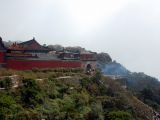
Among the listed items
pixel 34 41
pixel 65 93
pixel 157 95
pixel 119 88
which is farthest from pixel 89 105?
pixel 157 95

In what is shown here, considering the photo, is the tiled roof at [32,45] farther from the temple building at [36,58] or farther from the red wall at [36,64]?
the red wall at [36,64]

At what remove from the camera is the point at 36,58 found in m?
43.8

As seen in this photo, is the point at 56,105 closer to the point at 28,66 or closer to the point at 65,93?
the point at 65,93

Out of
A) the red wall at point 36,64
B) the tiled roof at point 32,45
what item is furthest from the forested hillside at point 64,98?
the tiled roof at point 32,45

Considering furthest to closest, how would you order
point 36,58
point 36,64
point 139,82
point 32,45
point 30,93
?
point 139,82
point 32,45
point 36,58
point 36,64
point 30,93

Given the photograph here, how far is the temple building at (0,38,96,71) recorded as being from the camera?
41.9 m

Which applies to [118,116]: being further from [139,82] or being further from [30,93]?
[139,82]

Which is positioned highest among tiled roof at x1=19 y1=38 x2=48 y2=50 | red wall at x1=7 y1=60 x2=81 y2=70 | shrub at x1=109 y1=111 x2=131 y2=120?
tiled roof at x1=19 y1=38 x2=48 y2=50

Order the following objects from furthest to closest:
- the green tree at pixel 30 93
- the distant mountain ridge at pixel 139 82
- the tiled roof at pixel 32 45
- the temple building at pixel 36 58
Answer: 1. the distant mountain ridge at pixel 139 82
2. the tiled roof at pixel 32 45
3. the temple building at pixel 36 58
4. the green tree at pixel 30 93

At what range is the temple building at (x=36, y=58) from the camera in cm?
4188

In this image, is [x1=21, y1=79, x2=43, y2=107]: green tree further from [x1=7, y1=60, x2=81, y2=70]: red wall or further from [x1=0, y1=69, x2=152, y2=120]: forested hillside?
[x1=7, y1=60, x2=81, y2=70]: red wall

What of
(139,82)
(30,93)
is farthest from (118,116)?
(139,82)


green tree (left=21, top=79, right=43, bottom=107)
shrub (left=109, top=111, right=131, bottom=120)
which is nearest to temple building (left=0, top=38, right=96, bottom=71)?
green tree (left=21, top=79, right=43, bottom=107)

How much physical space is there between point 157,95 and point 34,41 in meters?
18.3
